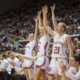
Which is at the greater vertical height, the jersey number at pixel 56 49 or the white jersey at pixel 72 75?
the jersey number at pixel 56 49

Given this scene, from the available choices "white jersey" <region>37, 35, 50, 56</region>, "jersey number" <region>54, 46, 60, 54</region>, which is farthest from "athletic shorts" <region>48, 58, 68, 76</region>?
"white jersey" <region>37, 35, 50, 56</region>

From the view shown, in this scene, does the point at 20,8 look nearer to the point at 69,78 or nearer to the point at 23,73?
the point at 23,73

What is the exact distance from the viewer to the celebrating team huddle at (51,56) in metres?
Answer: 6.79

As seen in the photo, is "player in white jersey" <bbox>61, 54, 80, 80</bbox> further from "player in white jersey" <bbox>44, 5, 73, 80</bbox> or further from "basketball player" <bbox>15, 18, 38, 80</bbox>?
"basketball player" <bbox>15, 18, 38, 80</bbox>

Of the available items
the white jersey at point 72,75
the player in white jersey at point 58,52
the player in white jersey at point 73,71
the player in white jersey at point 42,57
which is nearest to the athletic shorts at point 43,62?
the player in white jersey at point 42,57

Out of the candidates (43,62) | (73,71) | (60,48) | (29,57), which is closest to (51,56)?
(43,62)

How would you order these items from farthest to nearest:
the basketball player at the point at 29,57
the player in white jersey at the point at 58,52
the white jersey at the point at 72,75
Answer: the basketball player at the point at 29,57
the player in white jersey at the point at 58,52
the white jersey at the point at 72,75

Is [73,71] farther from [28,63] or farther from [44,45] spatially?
[28,63]

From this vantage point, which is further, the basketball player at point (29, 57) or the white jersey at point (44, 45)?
the basketball player at point (29, 57)

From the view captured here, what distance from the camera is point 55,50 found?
7277 millimetres

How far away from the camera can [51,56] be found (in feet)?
Result: 24.6

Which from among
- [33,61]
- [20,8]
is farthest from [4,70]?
[20,8]

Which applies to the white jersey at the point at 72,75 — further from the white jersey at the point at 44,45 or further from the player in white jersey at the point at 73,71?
the white jersey at the point at 44,45

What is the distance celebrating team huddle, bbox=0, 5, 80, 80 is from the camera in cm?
679
